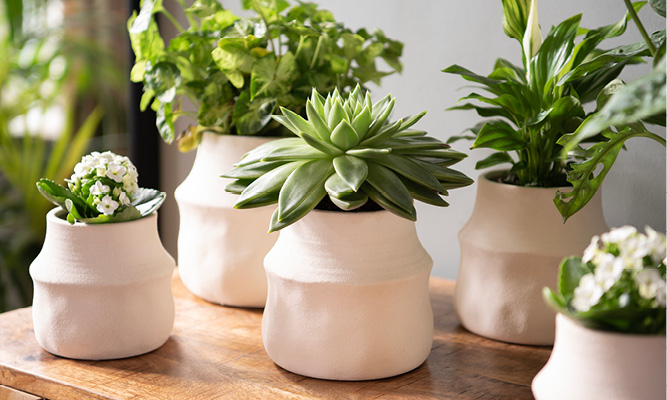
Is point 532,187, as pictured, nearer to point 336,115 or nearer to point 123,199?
point 336,115

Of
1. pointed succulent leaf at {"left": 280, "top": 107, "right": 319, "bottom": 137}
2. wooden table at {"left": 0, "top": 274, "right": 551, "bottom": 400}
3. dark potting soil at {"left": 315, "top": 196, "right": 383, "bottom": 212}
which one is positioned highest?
pointed succulent leaf at {"left": 280, "top": 107, "right": 319, "bottom": 137}

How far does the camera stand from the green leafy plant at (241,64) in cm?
94

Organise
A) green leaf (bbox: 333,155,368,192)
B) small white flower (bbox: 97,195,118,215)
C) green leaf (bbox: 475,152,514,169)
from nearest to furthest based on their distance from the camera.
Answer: green leaf (bbox: 333,155,368,192)
small white flower (bbox: 97,195,118,215)
green leaf (bbox: 475,152,514,169)

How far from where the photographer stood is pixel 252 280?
97 centimetres

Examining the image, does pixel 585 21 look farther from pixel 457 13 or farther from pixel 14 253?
pixel 14 253

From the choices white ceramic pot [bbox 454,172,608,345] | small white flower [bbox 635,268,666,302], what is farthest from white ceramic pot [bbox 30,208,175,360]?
small white flower [bbox 635,268,666,302]

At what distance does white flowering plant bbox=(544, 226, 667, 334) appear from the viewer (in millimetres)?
536

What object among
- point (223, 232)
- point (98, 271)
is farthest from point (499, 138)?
point (98, 271)

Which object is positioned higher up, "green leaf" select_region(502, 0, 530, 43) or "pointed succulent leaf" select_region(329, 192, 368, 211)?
"green leaf" select_region(502, 0, 530, 43)

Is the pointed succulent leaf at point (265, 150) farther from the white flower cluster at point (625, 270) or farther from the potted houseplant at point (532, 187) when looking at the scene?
the white flower cluster at point (625, 270)

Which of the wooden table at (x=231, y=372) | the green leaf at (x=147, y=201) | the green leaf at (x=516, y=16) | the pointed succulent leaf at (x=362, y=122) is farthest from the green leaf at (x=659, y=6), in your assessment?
the green leaf at (x=147, y=201)

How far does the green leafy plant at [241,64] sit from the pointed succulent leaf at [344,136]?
0.21 m

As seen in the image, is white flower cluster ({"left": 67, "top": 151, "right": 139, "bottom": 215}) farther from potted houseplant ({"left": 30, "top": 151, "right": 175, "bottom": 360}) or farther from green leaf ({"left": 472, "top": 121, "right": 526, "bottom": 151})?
green leaf ({"left": 472, "top": 121, "right": 526, "bottom": 151})

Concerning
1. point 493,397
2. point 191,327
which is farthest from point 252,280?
point 493,397
